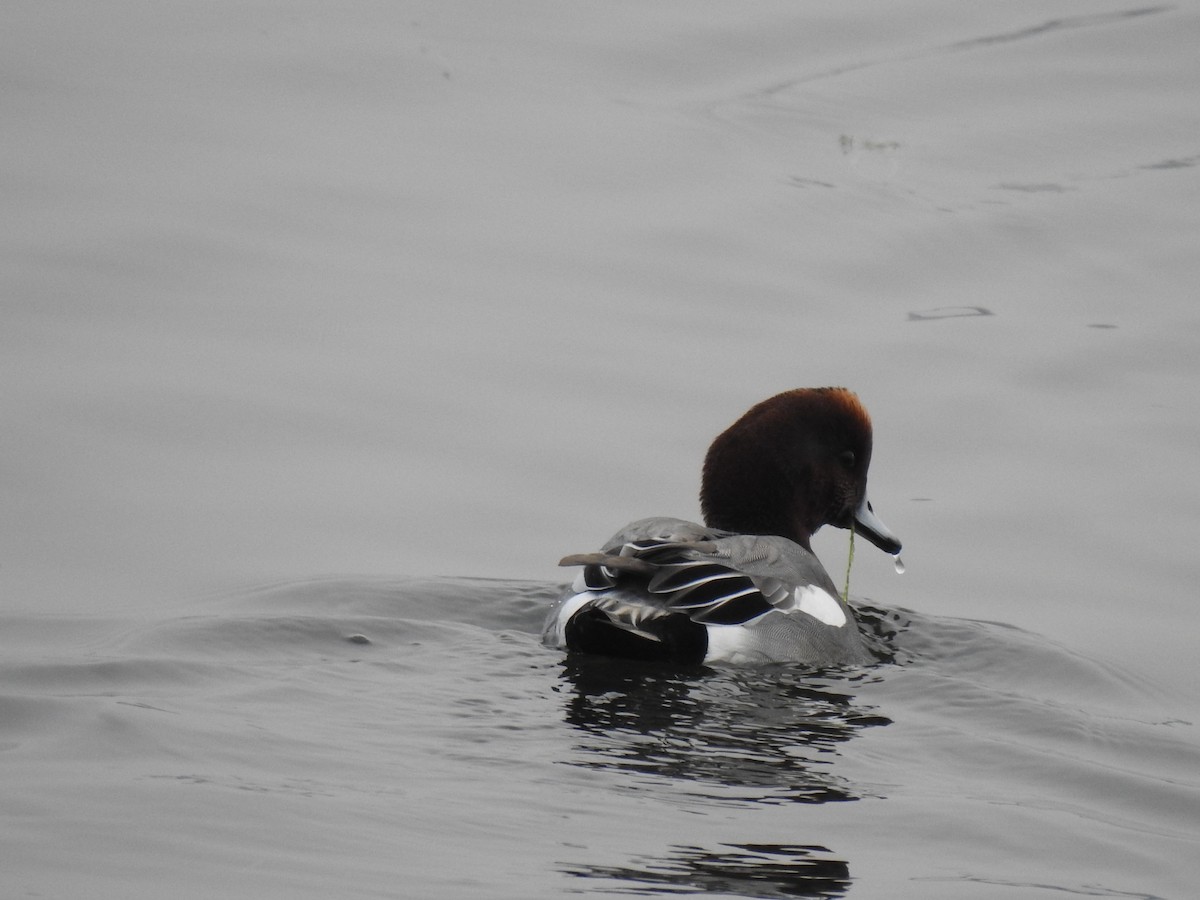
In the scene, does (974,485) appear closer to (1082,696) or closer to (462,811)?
(1082,696)

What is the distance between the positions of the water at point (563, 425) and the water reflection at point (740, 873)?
19mm

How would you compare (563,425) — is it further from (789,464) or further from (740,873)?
(740,873)

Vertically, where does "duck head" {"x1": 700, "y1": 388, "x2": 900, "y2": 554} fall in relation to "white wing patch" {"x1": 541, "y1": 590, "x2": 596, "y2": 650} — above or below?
above

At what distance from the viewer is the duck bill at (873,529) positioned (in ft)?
28.7

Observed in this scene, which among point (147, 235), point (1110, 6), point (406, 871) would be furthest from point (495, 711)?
point (1110, 6)

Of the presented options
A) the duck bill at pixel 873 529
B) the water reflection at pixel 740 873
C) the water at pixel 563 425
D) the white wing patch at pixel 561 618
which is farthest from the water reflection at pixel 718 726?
the duck bill at pixel 873 529

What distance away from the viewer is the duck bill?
874 centimetres

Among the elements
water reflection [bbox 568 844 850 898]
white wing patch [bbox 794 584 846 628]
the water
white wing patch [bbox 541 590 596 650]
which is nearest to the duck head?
the water

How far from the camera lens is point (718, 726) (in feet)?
21.5

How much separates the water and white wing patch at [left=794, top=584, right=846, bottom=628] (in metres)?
0.30

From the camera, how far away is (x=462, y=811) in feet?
18.0

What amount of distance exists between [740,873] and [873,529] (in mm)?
3933

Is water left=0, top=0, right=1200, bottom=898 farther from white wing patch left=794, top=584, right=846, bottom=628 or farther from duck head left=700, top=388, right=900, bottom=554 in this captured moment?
duck head left=700, top=388, right=900, bottom=554

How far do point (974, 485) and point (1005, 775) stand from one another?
11.8 ft
